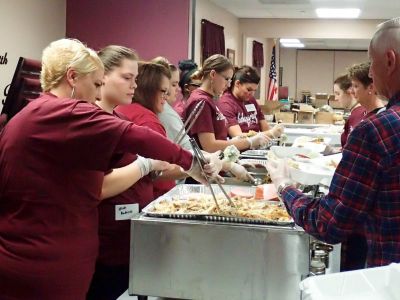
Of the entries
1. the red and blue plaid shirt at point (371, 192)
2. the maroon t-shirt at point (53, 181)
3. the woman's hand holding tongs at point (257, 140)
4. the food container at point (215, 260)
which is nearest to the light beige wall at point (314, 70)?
the woman's hand holding tongs at point (257, 140)

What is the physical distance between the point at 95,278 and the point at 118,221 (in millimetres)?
215

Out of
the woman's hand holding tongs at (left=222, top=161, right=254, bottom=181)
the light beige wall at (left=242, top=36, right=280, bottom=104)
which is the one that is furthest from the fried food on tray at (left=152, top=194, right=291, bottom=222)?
the light beige wall at (left=242, top=36, right=280, bottom=104)

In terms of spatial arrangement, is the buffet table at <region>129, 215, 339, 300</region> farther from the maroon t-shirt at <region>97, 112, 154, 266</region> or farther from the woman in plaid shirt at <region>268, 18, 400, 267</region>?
the woman in plaid shirt at <region>268, 18, 400, 267</region>

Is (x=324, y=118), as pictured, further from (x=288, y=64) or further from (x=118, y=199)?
(x=288, y=64)

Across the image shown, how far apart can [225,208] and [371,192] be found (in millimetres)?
603

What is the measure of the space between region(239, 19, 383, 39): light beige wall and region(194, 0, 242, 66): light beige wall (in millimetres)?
247

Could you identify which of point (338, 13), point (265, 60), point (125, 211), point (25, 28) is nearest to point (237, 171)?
point (125, 211)

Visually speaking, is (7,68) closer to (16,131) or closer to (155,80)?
(155,80)

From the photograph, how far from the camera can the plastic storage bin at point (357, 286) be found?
810 mm

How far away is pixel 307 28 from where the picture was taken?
7613 millimetres

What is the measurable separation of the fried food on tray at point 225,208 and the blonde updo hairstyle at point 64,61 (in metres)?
0.46

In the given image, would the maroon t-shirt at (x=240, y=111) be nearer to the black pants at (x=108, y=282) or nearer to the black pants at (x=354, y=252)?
the black pants at (x=354, y=252)

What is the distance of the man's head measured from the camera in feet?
3.60

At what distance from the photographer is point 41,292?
4.42ft
